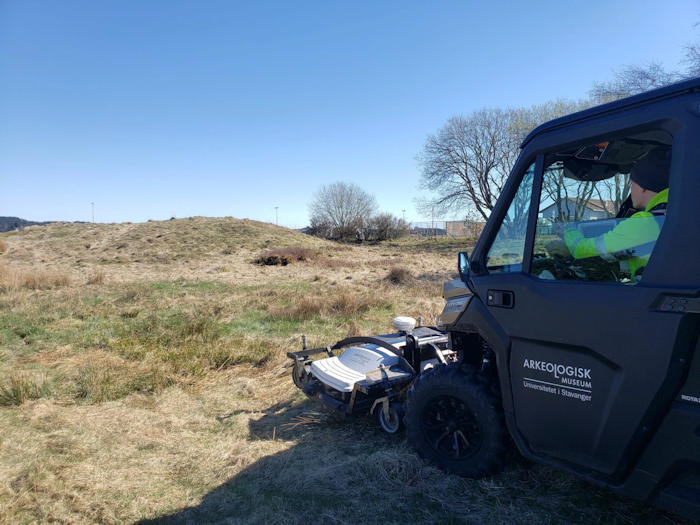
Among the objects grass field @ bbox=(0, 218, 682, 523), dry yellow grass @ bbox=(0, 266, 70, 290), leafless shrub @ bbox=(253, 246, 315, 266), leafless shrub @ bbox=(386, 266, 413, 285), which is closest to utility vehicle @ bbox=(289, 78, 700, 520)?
grass field @ bbox=(0, 218, 682, 523)

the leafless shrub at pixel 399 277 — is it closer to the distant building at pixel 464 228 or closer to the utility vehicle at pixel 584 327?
the utility vehicle at pixel 584 327

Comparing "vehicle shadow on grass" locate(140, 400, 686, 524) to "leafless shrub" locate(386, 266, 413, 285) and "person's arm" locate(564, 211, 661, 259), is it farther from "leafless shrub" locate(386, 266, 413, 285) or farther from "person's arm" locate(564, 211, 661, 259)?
"leafless shrub" locate(386, 266, 413, 285)

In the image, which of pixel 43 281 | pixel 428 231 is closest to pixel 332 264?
pixel 43 281

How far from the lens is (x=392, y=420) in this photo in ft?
13.6

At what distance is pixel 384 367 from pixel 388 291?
9192 millimetres

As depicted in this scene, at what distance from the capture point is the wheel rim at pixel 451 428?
126 inches

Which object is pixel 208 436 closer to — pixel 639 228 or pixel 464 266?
pixel 464 266

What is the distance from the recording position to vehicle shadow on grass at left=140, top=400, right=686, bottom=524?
2918 mm

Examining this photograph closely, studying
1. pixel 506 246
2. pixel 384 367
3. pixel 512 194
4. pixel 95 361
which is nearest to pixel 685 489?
pixel 506 246

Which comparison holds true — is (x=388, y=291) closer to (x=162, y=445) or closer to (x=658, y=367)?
(x=162, y=445)

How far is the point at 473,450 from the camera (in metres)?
3.16

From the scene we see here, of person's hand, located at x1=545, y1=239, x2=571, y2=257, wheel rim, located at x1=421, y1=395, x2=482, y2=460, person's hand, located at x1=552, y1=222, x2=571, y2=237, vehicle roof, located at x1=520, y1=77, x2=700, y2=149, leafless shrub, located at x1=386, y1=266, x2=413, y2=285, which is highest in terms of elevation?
vehicle roof, located at x1=520, y1=77, x2=700, y2=149

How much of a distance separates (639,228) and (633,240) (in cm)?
7

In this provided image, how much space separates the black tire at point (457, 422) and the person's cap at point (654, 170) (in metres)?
1.62
